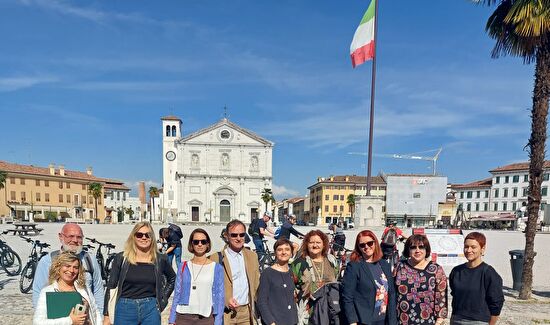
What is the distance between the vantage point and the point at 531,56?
26.0ft

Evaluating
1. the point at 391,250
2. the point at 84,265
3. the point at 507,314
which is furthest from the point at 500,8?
the point at 84,265

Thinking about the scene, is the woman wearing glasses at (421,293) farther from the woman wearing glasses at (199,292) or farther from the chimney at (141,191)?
the chimney at (141,191)

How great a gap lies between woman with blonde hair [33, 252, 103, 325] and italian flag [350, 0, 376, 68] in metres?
15.9

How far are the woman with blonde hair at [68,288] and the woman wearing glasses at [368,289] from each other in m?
2.24

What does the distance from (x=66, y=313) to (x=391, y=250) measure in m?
6.06

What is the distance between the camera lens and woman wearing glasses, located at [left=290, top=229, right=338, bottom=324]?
3574mm

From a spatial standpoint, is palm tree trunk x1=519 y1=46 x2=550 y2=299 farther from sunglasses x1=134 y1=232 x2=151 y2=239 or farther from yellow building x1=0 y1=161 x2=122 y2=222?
yellow building x1=0 y1=161 x2=122 y2=222

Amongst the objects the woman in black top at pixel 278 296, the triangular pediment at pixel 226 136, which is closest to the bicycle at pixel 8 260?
the woman in black top at pixel 278 296

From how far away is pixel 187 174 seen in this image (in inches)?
2618

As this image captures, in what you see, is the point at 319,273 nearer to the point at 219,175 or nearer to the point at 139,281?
the point at 139,281

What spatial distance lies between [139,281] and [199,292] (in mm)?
552

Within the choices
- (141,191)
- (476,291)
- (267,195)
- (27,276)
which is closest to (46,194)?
(141,191)

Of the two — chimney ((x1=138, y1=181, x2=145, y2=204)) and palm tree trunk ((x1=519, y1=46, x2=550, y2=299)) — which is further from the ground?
palm tree trunk ((x1=519, y1=46, x2=550, y2=299))

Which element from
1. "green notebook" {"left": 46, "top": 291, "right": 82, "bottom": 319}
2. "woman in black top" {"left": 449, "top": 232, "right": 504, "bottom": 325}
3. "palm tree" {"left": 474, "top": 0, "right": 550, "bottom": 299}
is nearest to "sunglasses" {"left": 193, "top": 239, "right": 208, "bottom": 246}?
"green notebook" {"left": 46, "top": 291, "right": 82, "bottom": 319}
